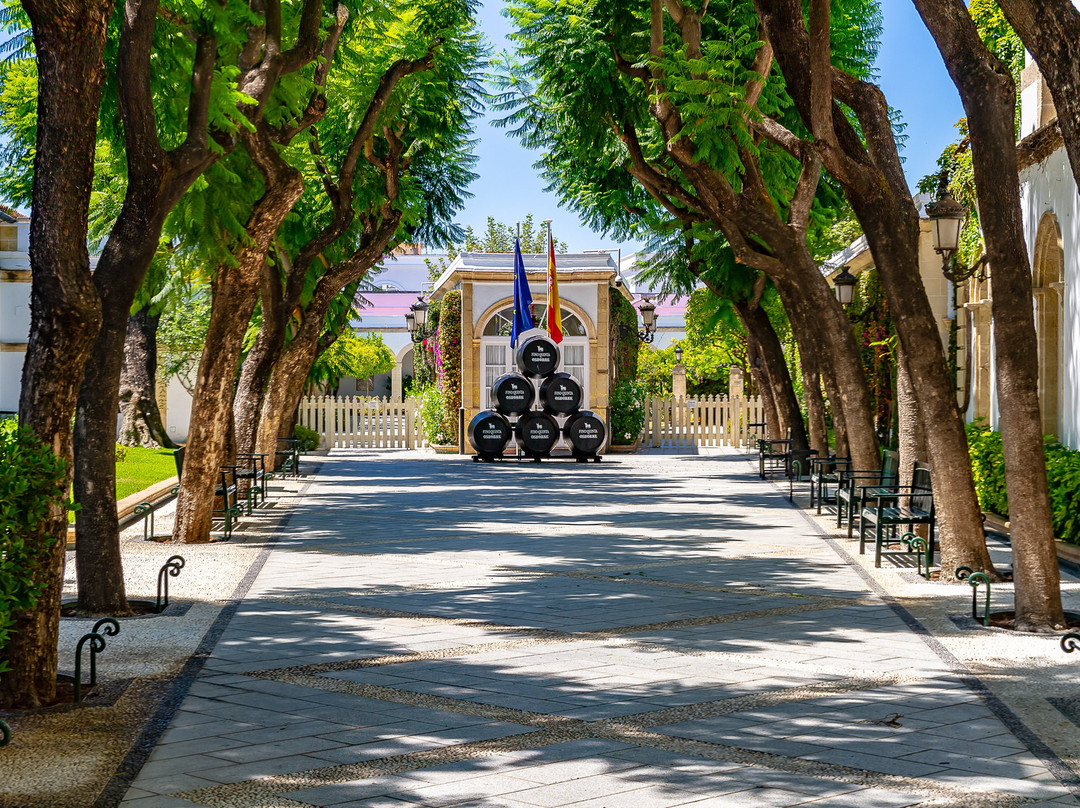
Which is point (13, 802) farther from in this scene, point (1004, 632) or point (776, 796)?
point (1004, 632)

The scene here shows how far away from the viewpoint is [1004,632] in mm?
7633

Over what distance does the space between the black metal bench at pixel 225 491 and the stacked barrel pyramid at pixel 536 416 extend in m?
12.3

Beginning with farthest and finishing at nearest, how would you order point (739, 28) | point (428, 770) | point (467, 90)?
point (467, 90) → point (739, 28) → point (428, 770)

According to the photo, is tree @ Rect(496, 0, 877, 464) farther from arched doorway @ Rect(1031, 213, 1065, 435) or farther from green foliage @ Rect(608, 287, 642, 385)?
green foliage @ Rect(608, 287, 642, 385)

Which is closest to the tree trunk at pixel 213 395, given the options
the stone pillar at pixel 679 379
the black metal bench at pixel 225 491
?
the black metal bench at pixel 225 491

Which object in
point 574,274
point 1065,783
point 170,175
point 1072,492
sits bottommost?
point 1065,783

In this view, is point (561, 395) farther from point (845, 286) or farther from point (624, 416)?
point (845, 286)

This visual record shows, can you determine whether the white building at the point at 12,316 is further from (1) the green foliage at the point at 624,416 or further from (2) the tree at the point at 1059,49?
(2) the tree at the point at 1059,49

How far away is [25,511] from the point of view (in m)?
5.45

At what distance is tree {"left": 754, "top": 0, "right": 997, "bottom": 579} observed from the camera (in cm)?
931

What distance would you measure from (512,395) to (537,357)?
3.53ft

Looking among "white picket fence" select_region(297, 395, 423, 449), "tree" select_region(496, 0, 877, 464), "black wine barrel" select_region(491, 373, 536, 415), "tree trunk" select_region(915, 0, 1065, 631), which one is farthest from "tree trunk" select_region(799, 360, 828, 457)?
"white picket fence" select_region(297, 395, 423, 449)

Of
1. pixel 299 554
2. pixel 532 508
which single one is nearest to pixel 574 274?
pixel 532 508

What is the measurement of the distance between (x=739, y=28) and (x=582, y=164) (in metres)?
4.97
